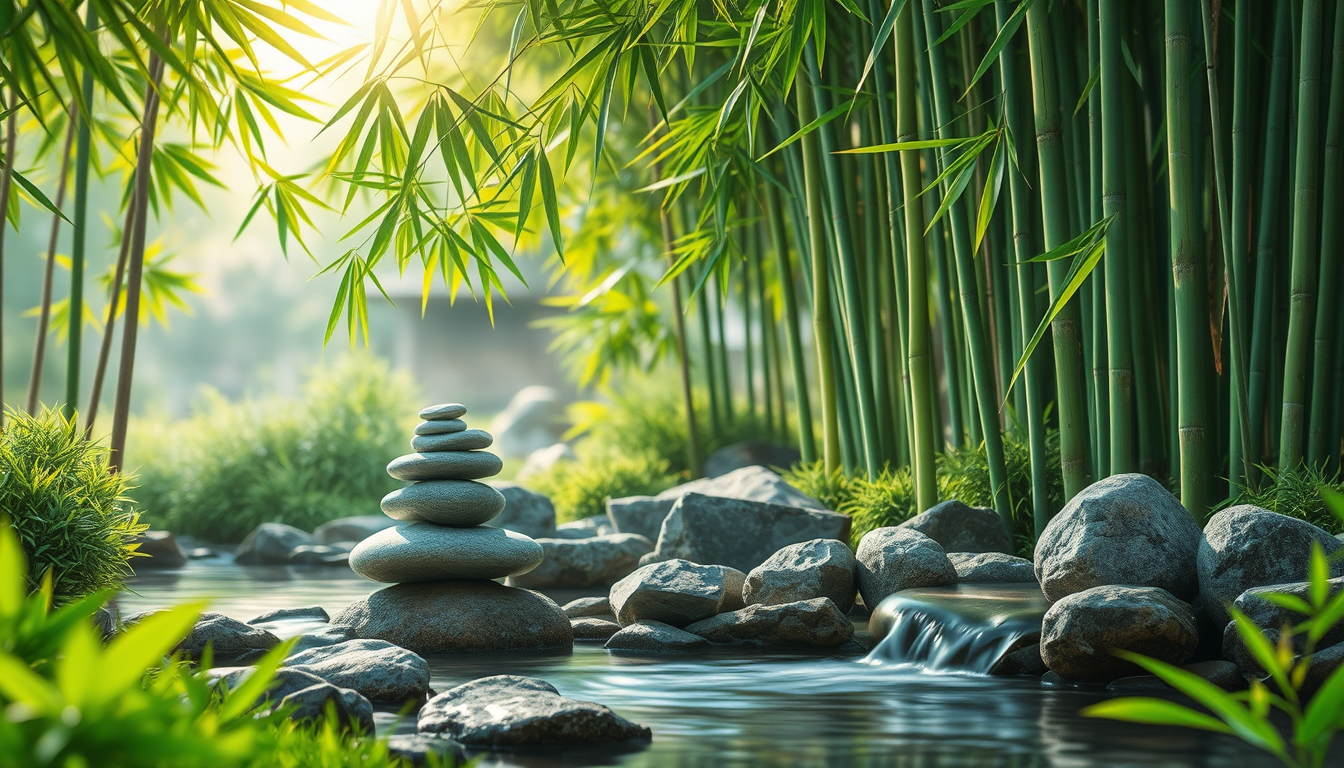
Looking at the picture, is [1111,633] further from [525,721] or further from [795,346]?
[795,346]

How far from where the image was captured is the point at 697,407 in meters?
8.03

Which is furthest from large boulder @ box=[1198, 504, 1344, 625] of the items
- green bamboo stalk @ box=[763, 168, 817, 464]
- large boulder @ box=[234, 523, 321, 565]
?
large boulder @ box=[234, 523, 321, 565]

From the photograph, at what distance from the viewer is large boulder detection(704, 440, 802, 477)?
24.1 ft

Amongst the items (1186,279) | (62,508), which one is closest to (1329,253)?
(1186,279)

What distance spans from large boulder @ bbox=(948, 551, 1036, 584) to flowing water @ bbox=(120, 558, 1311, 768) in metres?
0.59

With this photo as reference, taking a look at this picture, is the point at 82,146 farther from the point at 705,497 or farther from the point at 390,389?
the point at 390,389

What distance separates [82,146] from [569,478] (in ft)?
11.9

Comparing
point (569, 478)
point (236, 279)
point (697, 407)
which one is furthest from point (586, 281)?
point (236, 279)

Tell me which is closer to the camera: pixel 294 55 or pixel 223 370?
pixel 294 55

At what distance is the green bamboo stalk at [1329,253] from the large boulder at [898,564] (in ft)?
4.12

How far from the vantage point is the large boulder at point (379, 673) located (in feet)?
8.54

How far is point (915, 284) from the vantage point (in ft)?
14.1

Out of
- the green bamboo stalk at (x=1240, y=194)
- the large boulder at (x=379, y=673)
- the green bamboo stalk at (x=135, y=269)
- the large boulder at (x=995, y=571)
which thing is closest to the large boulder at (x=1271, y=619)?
the green bamboo stalk at (x=1240, y=194)

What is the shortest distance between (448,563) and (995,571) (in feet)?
6.05
